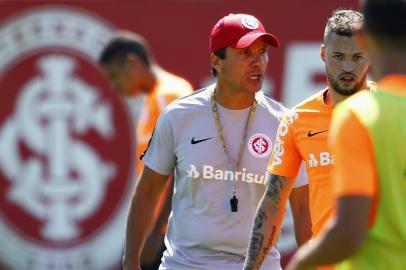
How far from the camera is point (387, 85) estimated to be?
11.7 feet

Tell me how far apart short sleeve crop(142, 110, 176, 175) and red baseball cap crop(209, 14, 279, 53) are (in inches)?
17.5

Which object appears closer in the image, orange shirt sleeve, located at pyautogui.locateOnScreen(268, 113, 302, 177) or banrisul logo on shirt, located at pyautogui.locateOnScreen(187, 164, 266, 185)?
orange shirt sleeve, located at pyautogui.locateOnScreen(268, 113, 302, 177)

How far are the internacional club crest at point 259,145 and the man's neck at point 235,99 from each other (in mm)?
168

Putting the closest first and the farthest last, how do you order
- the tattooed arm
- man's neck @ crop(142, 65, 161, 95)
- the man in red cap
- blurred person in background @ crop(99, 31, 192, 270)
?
the tattooed arm < the man in red cap < blurred person in background @ crop(99, 31, 192, 270) < man's neck @ crop(142, 65, 161, 95)

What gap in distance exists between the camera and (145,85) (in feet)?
28.4

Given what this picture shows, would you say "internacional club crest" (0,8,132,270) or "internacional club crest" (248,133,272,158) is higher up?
"internacional club crest" (248,133,272,158)

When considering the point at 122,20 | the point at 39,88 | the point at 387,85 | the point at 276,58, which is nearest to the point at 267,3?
the point at 276,58

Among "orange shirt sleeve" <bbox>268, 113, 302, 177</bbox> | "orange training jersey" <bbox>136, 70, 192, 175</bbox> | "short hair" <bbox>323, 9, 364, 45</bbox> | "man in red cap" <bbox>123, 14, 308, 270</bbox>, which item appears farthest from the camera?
"orange training jersey" <bbox>136, 70, 192, 175</bbox>

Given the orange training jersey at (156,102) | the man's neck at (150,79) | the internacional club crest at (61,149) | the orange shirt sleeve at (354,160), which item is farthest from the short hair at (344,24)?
the internacional club crest at (61,149)

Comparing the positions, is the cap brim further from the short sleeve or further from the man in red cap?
the short sleeve

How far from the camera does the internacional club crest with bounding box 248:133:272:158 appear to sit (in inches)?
227

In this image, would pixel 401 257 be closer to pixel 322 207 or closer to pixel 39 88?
pixel 322 207

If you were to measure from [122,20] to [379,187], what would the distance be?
7620 mm

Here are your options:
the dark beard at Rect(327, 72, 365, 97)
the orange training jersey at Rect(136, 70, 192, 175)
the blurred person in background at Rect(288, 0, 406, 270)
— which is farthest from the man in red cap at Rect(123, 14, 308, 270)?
the blurred person in background at Rect(288, 0, 406, 270)
